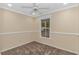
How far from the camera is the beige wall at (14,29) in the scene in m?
1.76

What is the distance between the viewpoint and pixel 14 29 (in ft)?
5.73

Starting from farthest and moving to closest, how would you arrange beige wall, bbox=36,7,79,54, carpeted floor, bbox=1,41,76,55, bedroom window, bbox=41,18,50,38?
beige wall, bbox=36,7,79,54
bedroom window, bbox=41,18,50,38
carpeted floor, bbox=1,41,76,55

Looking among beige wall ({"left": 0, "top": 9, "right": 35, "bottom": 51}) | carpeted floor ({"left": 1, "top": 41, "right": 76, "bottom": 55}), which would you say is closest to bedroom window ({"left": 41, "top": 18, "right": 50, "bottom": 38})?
carpeted floor ({"left": 1, "top": 41, "right": 76, "bottom": 55})

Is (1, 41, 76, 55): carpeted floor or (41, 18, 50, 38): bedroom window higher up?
(41, 18, 50, 38): bedroom window

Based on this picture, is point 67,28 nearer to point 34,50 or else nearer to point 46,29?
point 46,29

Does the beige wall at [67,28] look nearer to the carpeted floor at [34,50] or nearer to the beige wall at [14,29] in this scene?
the carpeted floor at [34,50]

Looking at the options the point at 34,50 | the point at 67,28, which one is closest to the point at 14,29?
the point at 34,50

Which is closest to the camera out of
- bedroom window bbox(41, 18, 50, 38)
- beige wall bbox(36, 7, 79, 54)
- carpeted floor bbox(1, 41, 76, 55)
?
carpeted floor bbox(1, 41, 76, 55)

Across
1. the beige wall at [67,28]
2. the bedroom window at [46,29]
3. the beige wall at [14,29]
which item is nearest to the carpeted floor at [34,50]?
the beige wall at [14,29]

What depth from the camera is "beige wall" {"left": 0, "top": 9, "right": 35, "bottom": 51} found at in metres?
1.76

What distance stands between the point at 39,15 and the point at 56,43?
88cm

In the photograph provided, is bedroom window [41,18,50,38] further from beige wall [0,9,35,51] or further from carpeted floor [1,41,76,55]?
beige wall [0,9,35,51]

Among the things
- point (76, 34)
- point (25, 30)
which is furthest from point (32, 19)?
point (76, 34)
